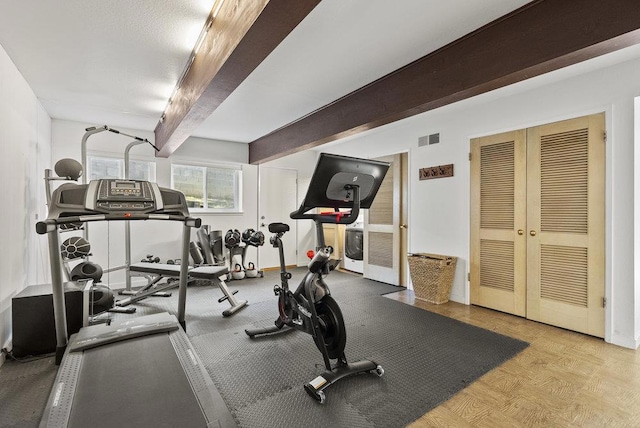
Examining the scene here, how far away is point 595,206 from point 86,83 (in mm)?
5154

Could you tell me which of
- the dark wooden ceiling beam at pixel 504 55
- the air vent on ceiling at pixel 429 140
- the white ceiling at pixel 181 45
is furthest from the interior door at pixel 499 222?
the white ceiling at pixel 181 45

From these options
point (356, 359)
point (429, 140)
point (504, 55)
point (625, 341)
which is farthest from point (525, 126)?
point (356, 359)

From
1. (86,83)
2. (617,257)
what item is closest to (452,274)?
(617,257)

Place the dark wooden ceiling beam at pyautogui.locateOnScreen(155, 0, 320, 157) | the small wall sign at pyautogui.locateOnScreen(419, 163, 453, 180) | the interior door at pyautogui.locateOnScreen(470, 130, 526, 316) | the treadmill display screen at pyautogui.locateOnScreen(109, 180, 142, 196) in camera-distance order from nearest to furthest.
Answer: the dark wooden ceiling beam at pyautogui.locateOnScreen(155, 0, 320, 157) < the treadmill display screen at pyautogui.locateOnScreen(109, 180, 142, 196) < the interior door at pyautogui.locateOnScreen(470, 130, 526, 316) < the small wall sign at pyautogui.locateOnScreen(419, 163, 453, 180)

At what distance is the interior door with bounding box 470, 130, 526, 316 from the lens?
3.42 m

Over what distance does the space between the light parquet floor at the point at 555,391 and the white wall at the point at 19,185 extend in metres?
3.35

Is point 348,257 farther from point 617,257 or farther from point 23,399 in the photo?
point 23,399

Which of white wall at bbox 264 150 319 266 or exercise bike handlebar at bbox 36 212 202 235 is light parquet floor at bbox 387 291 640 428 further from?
white wall at bbox 264 150 319 266

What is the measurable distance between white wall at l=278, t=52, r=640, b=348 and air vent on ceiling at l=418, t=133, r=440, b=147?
0.06 meters

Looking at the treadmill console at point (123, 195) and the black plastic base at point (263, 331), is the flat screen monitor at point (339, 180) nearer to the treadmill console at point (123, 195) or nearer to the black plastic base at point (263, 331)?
the treadmill console at point (123, 195)

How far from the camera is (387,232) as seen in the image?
500 cm

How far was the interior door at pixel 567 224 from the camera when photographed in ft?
9.40

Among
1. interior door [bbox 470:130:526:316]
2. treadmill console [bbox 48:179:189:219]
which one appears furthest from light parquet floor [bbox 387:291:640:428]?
treadmill console [bbox 48:179:189:219]

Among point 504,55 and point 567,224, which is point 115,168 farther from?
point 567,224
